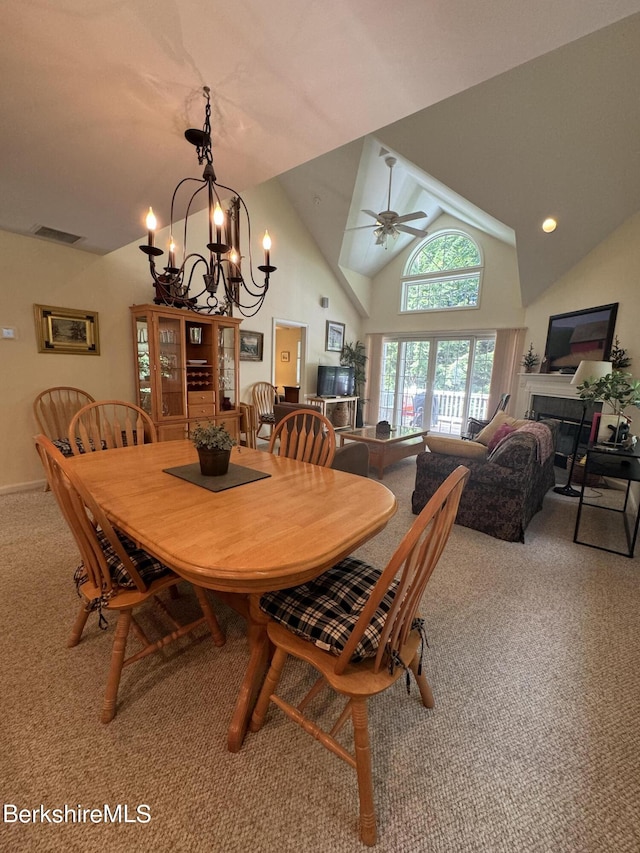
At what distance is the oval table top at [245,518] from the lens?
3.07 ft

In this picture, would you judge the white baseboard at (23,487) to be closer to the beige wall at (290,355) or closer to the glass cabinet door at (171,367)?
the glass cabinet door at (171,367)

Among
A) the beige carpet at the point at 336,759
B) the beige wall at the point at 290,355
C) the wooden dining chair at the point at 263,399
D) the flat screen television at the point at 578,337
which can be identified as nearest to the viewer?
the beige carpet at the point at 336,759

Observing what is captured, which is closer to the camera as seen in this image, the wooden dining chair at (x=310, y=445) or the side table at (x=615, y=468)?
the wooden dining chair at (x=310, y=445)

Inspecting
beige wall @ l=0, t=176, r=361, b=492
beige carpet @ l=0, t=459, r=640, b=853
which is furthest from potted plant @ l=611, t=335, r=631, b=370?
beige wall @ l=0, t=176, r=361, b=492

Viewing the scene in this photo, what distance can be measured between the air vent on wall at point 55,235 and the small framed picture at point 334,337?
4209mm

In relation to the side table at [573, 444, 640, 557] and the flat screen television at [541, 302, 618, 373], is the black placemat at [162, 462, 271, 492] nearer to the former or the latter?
the side table at [573, 444, 640, 557]

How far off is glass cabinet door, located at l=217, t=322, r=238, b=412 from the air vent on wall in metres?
1.64

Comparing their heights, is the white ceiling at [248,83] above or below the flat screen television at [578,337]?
above

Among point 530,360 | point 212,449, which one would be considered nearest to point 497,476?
point 212,449

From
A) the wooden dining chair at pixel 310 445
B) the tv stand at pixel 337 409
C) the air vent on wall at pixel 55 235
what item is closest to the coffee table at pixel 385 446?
the wooden dining chair at pixel 310 445

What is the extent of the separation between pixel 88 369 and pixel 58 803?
356 cm

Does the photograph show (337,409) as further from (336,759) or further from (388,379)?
(336,759)

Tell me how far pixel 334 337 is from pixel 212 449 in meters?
5.62

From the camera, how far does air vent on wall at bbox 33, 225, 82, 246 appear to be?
2.95 m
